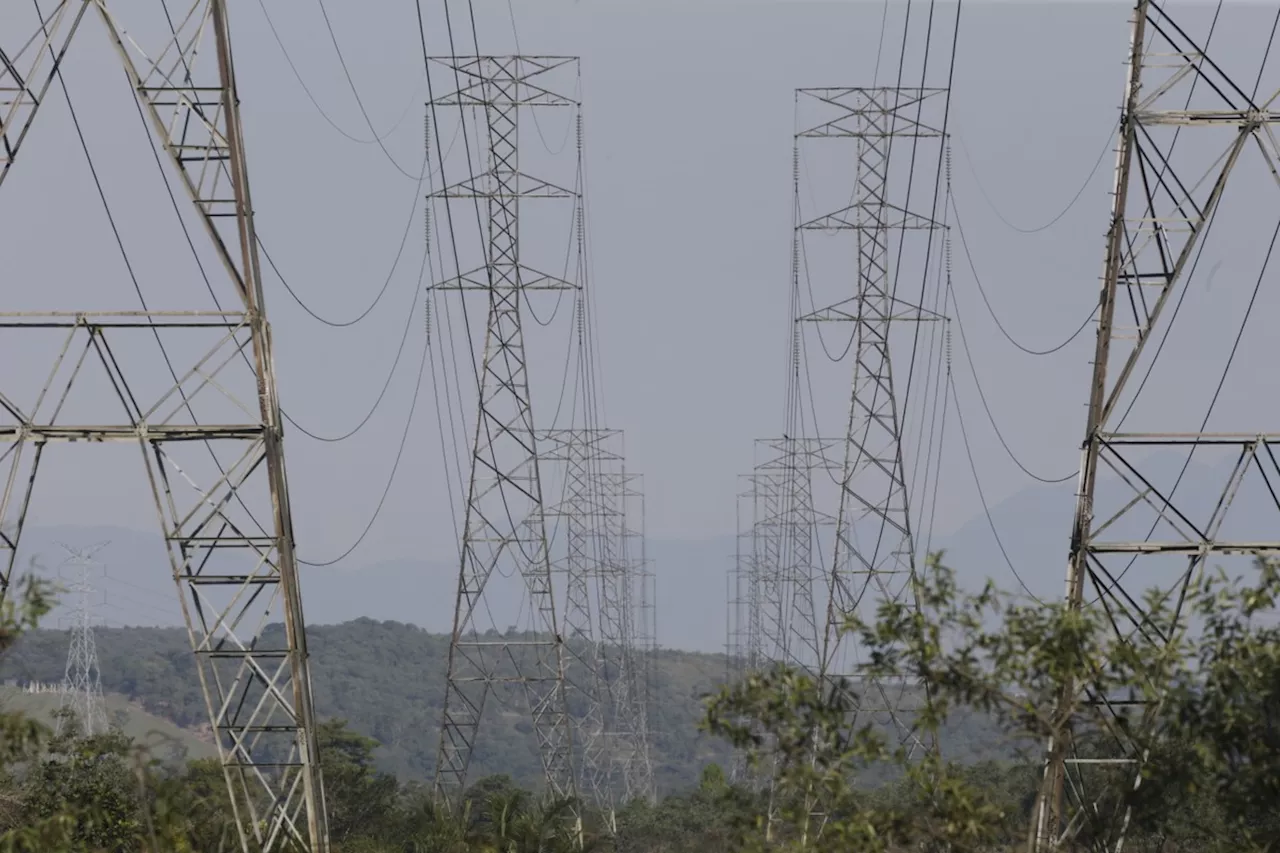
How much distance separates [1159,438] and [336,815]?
46140 millimetres

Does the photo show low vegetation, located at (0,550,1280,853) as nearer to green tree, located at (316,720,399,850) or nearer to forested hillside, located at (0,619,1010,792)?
green tree, located at (316,720,399,850)

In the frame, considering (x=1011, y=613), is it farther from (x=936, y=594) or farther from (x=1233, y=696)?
(x=1233, y=696)

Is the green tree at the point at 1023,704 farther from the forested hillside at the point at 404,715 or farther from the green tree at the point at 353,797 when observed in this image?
the forested hillside at the point at 404,715

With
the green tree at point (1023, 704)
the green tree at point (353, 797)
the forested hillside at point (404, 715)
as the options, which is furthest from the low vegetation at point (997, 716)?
the forested hillside at point (404, 715)

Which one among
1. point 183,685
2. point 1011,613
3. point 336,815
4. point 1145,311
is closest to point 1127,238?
point 1145,311

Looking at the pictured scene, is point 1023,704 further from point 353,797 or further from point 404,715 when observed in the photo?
point 404,715

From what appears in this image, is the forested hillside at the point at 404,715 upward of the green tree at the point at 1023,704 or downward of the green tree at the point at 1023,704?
downward

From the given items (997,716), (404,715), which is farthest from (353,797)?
(404,715)

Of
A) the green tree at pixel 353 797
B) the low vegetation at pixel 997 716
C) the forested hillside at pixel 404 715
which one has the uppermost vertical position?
the low vegetation at pixel 997 716

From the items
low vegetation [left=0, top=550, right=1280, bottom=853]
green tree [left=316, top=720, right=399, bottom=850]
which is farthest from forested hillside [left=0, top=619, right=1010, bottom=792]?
low vegetation [left=0, top=550, right=1280, bottom=853]

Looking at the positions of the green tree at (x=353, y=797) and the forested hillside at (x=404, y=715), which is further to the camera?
the forested hillside at (x=404, y=715)

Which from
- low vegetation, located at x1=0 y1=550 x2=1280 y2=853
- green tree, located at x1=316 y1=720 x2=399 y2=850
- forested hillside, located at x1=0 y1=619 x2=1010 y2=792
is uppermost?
low vegetation, located at x1=0 y1=550 x2=1280 y2=853

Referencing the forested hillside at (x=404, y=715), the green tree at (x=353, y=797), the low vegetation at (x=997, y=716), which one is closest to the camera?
the low vegetation at (x=997, y=716)

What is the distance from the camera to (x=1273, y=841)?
15.5 meters
